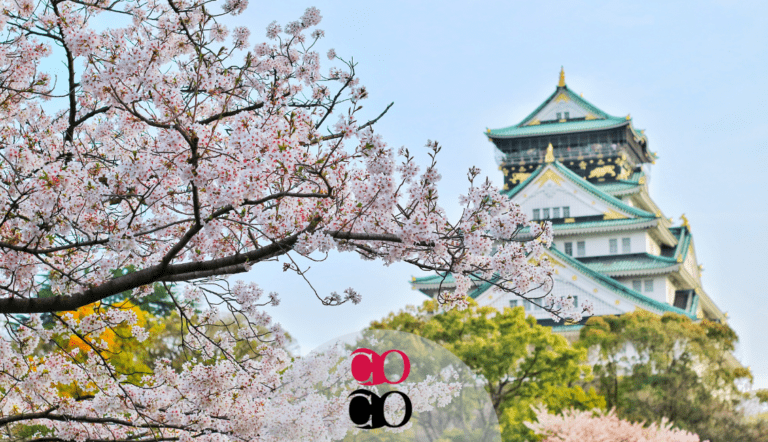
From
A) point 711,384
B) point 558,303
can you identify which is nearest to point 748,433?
point 711,384

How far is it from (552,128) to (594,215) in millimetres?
5889

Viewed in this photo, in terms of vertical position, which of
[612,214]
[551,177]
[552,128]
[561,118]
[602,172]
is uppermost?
[561,118]

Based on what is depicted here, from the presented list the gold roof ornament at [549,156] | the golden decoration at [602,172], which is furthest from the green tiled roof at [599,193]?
the golden decoration at [602,172]

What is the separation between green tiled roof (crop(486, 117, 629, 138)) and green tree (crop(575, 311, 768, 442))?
15.5 meters

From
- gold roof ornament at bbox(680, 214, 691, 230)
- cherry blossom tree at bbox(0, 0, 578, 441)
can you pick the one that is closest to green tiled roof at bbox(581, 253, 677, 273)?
gold roof ornament at bbox(680, 214, 691, 230)

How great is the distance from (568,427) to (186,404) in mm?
12404

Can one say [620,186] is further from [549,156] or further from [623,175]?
[549,156]

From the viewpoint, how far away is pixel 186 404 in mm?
6805

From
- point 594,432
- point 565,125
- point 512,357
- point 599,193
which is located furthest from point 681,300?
point 594,432

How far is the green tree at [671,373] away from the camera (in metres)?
22.5

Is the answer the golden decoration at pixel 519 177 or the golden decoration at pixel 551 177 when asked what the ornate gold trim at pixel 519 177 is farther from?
the golden decoration at pixel 551 177

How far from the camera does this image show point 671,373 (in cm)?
2395

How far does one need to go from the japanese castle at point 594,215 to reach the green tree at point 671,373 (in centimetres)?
692

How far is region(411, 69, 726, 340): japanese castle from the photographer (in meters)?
35.6
